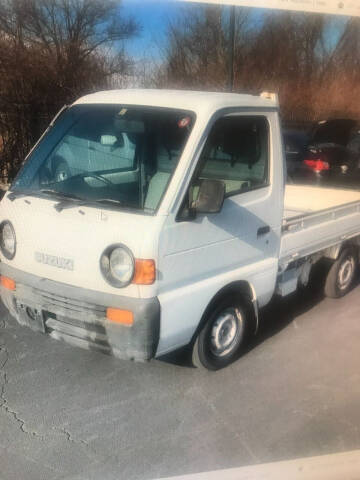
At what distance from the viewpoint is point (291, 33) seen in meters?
21.6

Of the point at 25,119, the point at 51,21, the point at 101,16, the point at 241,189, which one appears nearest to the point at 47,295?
the point at 241,189

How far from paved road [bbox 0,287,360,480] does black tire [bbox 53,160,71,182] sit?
1.48 m

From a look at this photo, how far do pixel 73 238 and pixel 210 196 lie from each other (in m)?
0.96

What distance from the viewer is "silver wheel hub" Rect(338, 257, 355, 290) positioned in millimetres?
Answer: 5789

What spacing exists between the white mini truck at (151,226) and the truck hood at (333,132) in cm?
911

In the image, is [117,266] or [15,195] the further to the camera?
[15,195]

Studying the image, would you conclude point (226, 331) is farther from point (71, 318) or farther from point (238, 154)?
point (238, 154)

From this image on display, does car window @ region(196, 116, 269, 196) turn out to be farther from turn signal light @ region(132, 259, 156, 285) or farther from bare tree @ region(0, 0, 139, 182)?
bare tree @ region(0, 0, 139, 182)

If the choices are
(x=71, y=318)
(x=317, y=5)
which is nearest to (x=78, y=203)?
(x=71, y=318)

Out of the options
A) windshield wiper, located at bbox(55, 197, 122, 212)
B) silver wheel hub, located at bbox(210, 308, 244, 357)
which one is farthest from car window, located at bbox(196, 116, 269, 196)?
silver wheel hub, located at bbox(210, 308, 244, 357)

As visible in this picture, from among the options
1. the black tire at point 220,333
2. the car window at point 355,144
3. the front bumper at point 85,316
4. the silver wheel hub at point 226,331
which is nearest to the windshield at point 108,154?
the front bumper at point 85,316

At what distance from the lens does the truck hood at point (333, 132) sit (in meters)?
13.0

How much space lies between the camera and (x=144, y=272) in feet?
10.4

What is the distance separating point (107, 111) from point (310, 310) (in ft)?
9.93
